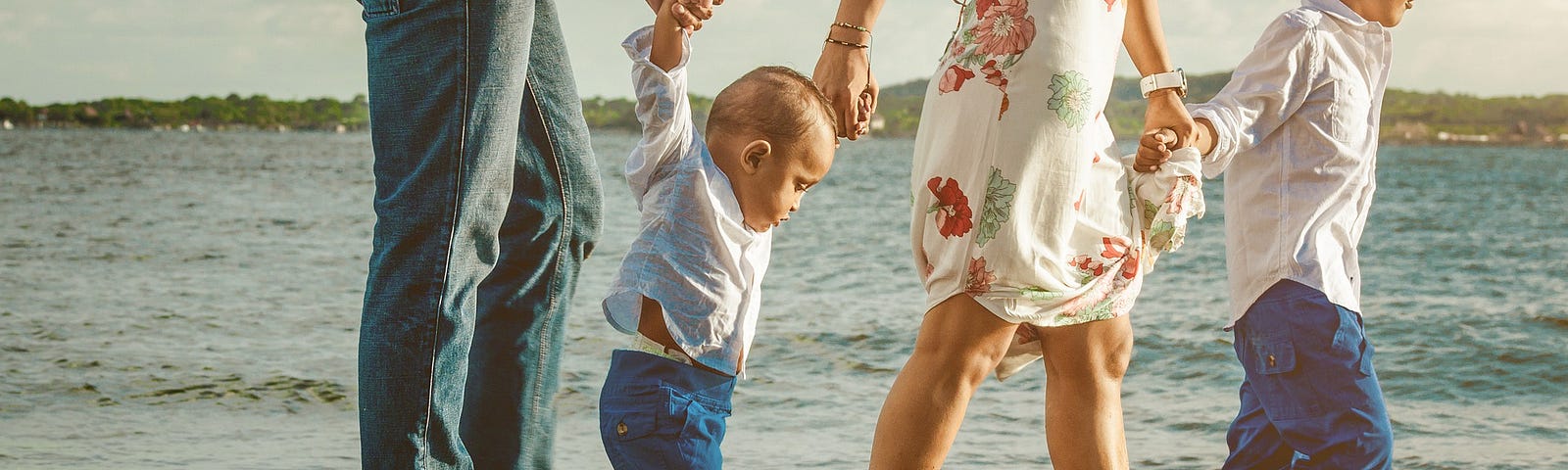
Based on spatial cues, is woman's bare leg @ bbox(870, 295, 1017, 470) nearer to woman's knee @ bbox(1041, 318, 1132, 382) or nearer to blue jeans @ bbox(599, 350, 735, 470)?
woman's knee @ bbox(1041, 318, 1132, 382)

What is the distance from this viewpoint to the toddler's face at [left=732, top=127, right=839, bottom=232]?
223cm

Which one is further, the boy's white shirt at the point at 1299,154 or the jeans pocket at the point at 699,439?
the boy's white shirt at the point at 1299,154

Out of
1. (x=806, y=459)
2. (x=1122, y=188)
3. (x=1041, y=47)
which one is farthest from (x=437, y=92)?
(x=806, y=459)

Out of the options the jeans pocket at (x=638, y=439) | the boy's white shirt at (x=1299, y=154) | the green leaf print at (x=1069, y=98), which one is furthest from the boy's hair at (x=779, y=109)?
the boy's white shirt at (x=1299, y=154)

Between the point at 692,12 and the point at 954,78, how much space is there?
0.49 metres

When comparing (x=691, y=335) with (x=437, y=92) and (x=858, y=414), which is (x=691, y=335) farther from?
(x=858, y=414)

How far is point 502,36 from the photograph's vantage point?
184cm

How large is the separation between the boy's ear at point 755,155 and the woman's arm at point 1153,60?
658 mm

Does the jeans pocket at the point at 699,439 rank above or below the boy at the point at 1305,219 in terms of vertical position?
below

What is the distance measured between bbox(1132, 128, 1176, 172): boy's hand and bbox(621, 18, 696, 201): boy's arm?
30.6 inches

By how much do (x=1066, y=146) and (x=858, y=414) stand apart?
95.6 inches

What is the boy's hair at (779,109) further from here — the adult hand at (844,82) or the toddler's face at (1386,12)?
the toddler's face at (1386,12)

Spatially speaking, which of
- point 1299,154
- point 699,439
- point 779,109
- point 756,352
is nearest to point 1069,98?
point 779,109

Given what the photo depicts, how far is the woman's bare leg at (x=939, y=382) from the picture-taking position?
7.51 ft
